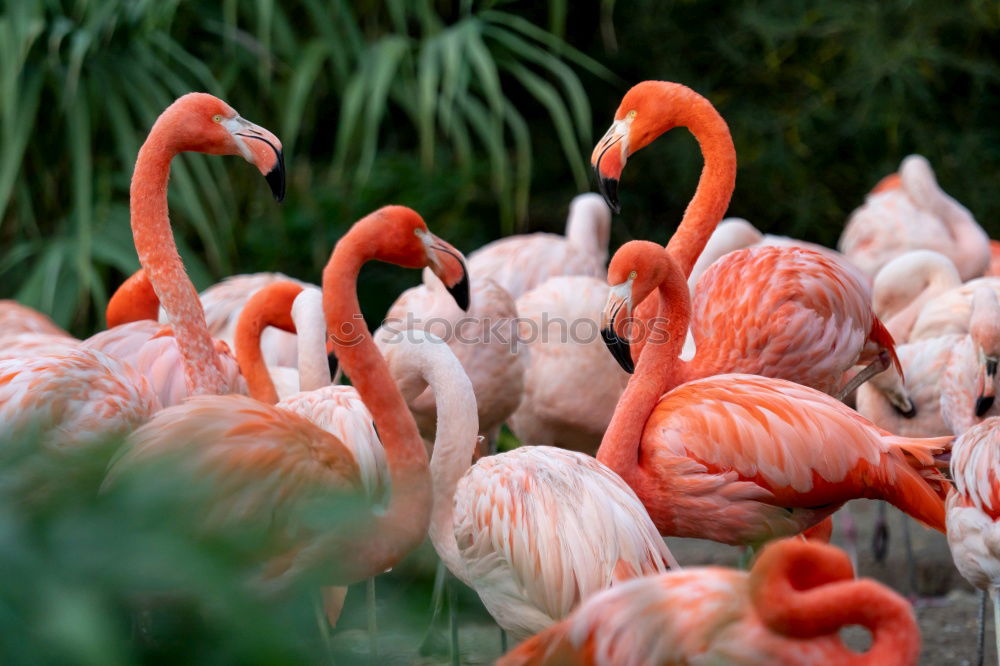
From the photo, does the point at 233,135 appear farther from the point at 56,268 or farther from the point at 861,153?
the point at 861,153

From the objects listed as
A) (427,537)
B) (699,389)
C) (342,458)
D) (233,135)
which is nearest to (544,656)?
(342,458)

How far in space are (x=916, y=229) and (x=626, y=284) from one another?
3620 mm

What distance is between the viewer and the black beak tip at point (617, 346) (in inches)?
120

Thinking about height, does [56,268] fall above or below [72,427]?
below

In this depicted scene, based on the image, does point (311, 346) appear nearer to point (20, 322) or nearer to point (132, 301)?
point (132, 301)

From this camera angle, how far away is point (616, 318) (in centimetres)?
304

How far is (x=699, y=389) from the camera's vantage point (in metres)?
3.11

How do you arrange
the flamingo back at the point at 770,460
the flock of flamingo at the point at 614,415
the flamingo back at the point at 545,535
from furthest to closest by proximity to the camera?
the flamingo back at the point at 770,460 → the flamingo back at the point at 545,535 → the flock of flamingo at the point at 614,415

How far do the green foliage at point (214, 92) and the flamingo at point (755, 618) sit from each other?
4.18m

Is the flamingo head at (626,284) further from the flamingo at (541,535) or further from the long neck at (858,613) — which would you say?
the long neck at (858,613)

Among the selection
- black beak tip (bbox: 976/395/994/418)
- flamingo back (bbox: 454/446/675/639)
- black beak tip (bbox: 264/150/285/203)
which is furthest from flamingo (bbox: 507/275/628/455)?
flamingo back (bbox: 454/446/675/639)

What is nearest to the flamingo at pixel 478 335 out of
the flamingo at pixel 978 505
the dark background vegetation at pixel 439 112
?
the flamingo at pixel 978 505

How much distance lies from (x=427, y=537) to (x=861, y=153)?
18.6 feet

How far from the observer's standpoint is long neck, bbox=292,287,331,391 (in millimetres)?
3590
